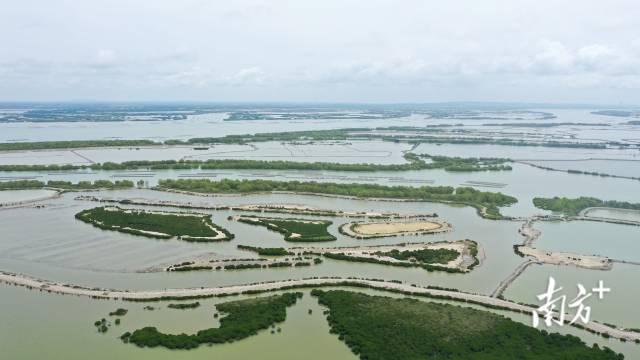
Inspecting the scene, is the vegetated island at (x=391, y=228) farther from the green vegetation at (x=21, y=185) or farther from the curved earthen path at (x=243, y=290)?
the green vegetation at (x=21, y=185)

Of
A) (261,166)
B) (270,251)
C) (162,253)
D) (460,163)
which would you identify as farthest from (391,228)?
(460,163)

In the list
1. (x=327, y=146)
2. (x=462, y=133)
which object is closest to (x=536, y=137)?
(x=462, y=133)

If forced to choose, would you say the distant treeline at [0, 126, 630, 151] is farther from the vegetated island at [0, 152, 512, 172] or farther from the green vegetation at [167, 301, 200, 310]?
the green vegetation at [167, 301, 200, 310]

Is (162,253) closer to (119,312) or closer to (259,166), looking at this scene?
(119,312)

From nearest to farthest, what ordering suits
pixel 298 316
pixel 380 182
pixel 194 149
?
pixel 298 316 < pixel 380 182 < pixel 194 149

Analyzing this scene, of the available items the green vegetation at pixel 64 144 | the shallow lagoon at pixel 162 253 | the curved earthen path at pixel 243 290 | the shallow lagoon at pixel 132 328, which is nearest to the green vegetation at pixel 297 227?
the shallow lagoon at pixel 162 253

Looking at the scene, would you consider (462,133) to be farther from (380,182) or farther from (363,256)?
(363,256)
